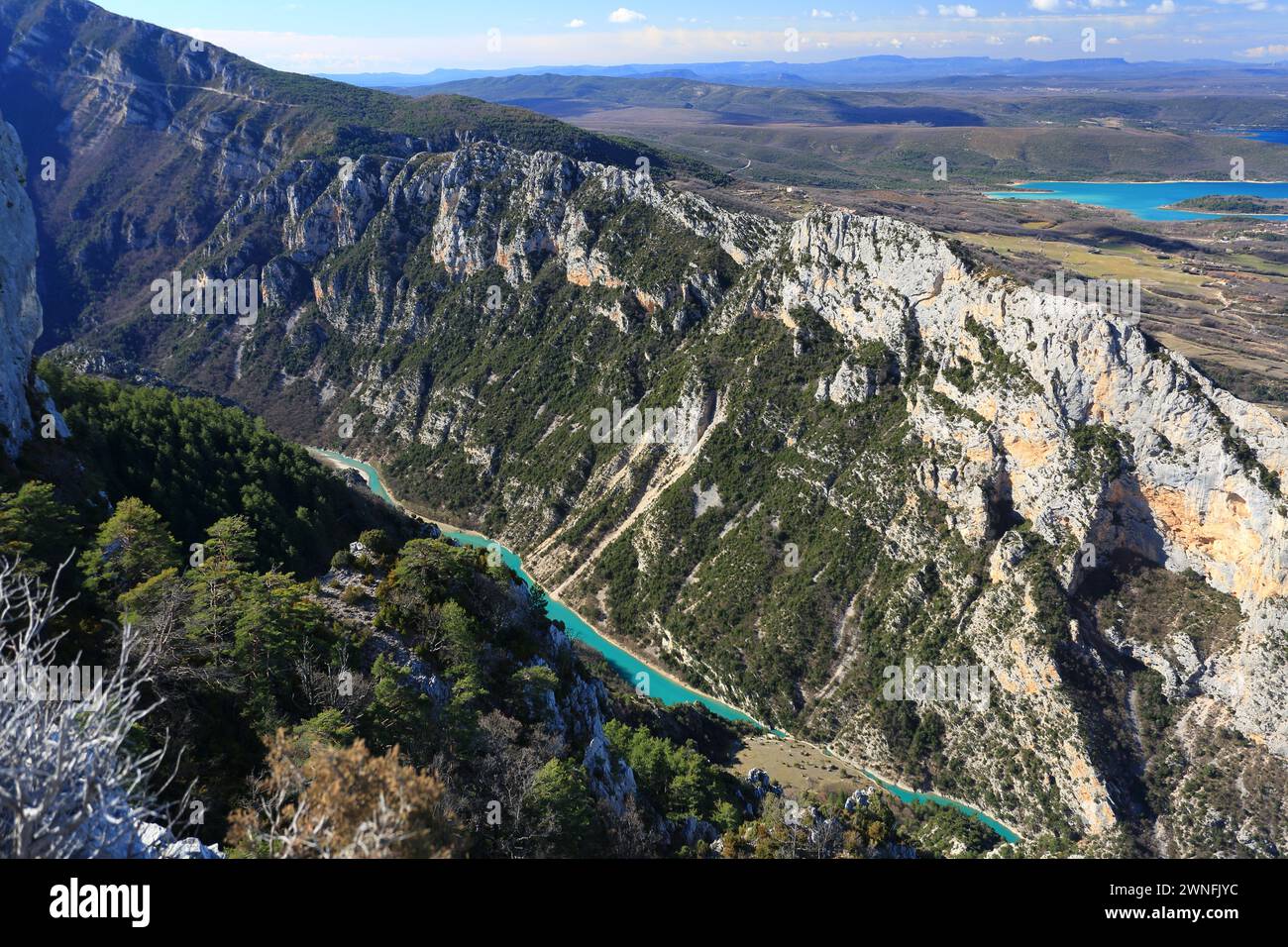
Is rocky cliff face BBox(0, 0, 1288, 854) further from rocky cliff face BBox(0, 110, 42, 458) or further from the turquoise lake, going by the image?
rocky cliff face BBox(0, 110, 42, 458)

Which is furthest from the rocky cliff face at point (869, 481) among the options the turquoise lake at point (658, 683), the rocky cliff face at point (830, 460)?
the turquoise lake at point (658, 683)

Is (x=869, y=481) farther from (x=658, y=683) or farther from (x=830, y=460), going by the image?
(x=658, y=683)

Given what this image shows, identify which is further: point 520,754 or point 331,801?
point 520,754

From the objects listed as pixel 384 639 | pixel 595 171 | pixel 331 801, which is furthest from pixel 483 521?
pixel 331 801

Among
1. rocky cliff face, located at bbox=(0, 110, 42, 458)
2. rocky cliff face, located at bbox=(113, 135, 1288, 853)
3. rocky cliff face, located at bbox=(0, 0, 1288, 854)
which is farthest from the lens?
rocky cliff face, located at bbox=(0, 0, 1288, 854)

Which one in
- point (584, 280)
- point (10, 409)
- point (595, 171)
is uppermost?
point (595, 171)

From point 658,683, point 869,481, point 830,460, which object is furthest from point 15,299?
point 869,481

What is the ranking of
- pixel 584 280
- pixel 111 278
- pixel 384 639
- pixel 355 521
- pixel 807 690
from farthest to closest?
1. pixel 111 278
2. pixel 584 280
3. pixel 807 690
4. pixel 355 521
5. pixel 384 639

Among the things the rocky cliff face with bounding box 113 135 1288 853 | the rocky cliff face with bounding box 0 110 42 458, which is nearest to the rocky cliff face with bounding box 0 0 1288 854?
the rocky cliff face with bounding box 113 135 1288 853

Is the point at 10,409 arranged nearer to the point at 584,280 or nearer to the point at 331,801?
the point at 331,801
